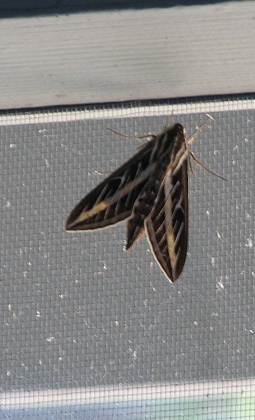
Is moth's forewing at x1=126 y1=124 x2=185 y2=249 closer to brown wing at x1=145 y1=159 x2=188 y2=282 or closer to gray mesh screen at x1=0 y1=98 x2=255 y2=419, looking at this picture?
brown wing at x1=145 y1=159 x2=188 y2=282

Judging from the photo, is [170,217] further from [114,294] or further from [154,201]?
[114,294]

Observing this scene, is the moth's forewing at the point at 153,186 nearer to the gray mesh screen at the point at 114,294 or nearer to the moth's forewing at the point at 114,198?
the moth's forewing at the point at 114,198

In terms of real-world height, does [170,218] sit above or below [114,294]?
above

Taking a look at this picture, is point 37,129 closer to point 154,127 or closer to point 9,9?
point 154,127

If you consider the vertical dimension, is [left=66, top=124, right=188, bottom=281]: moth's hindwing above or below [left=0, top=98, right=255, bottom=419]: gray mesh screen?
above

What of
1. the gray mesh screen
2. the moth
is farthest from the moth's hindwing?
the gray mesh screen

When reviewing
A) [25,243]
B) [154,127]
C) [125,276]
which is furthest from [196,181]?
[25,243]

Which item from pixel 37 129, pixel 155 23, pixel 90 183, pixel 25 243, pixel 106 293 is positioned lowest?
pixel 106 293

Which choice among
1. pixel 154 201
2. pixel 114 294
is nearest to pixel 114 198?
pixel 154 201
